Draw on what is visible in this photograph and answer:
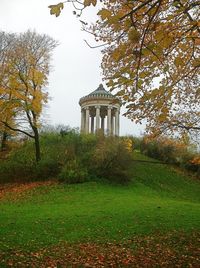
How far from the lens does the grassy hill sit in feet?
37.4

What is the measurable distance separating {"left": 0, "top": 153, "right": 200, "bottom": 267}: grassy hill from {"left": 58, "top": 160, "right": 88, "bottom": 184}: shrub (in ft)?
2.89

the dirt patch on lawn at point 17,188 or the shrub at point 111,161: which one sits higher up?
the shrub at point 111,161

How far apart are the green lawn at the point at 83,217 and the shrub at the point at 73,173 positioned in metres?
0.82

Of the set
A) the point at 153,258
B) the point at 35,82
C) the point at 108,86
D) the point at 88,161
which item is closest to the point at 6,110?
the point at 35,82

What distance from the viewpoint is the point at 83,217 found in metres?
14.6

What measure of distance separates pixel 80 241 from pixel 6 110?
17.3 meters

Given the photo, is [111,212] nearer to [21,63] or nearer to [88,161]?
[88,161]

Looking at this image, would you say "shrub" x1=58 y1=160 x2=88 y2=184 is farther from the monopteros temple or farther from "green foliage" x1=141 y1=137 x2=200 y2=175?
the monopteros temple

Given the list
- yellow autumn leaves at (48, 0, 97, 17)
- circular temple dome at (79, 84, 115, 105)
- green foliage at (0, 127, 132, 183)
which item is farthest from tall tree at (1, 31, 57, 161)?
yellow autumn leaves at (48, 0, 97, 17)

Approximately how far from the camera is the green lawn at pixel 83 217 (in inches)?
456

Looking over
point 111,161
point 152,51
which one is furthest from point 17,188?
point 152,51

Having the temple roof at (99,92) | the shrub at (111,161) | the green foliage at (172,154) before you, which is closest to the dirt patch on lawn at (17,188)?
the shrub at (111,161)

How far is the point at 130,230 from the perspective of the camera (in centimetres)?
1270

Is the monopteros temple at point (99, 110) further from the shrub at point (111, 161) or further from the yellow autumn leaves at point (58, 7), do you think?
the yellow autumn leaves at point (58, 7)
